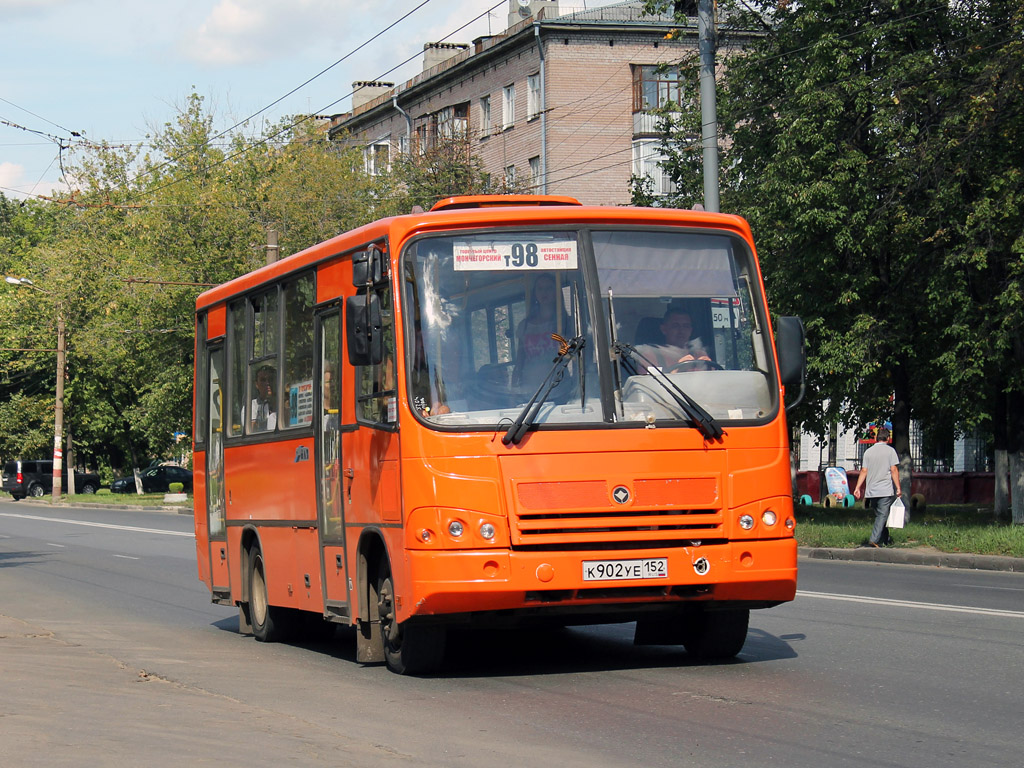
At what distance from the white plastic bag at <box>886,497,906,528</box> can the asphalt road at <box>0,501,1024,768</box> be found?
6154 mm

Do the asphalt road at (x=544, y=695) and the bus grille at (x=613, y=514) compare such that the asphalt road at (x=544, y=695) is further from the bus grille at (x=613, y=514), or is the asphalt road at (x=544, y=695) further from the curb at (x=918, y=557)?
the curb at (x=918, y=557)

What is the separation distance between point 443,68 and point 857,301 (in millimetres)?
36522

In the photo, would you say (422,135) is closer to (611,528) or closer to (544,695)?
(611,528)

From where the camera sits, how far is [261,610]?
12.8m

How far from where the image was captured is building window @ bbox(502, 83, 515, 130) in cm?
5769

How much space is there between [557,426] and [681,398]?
81 centimetres

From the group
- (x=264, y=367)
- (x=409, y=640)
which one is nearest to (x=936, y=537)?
(x=264, y=367)

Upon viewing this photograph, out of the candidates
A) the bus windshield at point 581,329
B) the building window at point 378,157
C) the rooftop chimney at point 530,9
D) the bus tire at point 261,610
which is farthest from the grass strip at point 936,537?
the rooftop chimney at point 530,9

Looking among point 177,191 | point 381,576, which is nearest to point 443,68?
point 177,191

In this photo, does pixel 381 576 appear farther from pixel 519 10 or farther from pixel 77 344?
pixel 77 344

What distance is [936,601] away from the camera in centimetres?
1449

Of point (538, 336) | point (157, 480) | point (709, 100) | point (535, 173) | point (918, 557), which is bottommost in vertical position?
point (918, 557)

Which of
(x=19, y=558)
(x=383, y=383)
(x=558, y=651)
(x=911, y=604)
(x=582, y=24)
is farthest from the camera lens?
(x=582, y=24)

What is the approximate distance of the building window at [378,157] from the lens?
57.3 meters
